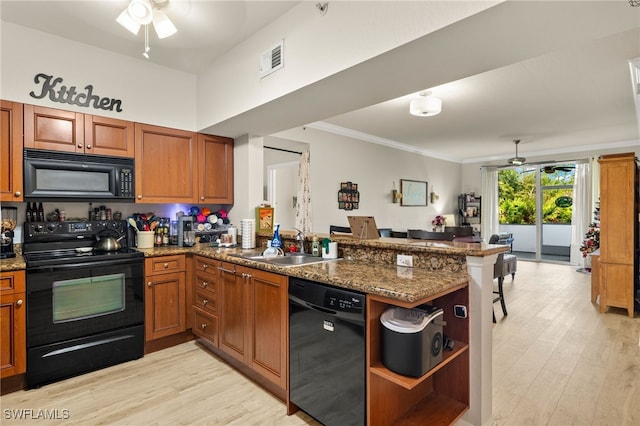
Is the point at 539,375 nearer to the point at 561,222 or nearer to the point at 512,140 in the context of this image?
the point at 512,140

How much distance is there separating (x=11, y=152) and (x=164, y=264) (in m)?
1.39

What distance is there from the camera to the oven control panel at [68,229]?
267 cm

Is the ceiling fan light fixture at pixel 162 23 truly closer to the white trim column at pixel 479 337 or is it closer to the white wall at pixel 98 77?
the white wall at pixel 98 77

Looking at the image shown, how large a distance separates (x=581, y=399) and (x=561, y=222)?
7065 mm

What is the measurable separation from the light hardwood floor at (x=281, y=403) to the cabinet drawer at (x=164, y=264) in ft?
2.43

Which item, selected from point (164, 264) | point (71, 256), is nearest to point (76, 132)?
point (71, 256)

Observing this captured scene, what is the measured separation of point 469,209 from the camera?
8.80 m

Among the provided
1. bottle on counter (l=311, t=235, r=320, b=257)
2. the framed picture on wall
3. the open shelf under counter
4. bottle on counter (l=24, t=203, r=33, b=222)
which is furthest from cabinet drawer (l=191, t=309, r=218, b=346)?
the framed picture on wall

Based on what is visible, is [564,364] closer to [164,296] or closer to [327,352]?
[327,352]

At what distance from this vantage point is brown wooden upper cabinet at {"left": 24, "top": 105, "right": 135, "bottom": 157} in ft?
8.48

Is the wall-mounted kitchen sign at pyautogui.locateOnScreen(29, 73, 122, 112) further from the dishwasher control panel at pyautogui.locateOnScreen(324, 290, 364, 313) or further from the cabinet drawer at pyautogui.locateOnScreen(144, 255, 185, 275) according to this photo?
the dishwasher control panel at pyautogui.locateOnScreen(324, 290, 364, 313)

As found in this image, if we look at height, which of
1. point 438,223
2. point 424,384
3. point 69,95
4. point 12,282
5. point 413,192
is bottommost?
point 424,384

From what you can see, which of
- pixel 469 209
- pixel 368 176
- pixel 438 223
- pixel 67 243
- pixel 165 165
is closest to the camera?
pixel 67 243

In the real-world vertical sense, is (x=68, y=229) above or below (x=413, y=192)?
below
